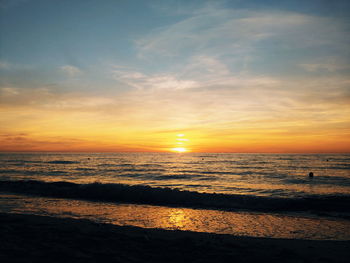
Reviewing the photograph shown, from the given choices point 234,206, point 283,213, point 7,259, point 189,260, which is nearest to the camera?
point 7,259

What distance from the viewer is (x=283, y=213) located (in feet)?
47.9

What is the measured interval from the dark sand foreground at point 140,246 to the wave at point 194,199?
24.7 ft

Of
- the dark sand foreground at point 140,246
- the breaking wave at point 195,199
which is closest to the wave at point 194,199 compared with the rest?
the breaking wave at point 195,199

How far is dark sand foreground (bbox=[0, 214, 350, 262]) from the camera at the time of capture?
661 centimetres

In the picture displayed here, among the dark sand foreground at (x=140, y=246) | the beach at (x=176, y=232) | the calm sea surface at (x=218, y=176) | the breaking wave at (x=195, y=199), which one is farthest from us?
the calm sea surface at (x=218, y=176)

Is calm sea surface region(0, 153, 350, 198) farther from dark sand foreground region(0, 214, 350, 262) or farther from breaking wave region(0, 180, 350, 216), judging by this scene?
dark sand foreground region(0, 214, 350, 262)

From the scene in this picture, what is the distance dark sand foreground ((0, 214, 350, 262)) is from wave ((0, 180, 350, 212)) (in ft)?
24.7

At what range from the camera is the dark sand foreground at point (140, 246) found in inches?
260

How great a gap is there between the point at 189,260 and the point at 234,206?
35.9 feet

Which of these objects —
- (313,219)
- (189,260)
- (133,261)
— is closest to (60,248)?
(133,261)

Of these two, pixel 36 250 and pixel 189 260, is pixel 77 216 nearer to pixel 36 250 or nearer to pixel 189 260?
pixel 36 250

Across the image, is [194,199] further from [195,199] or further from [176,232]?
[176,232]

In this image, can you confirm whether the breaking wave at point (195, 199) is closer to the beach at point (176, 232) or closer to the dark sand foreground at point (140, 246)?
the beach at point (176, 232)

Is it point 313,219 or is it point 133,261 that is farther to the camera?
point 313,219
